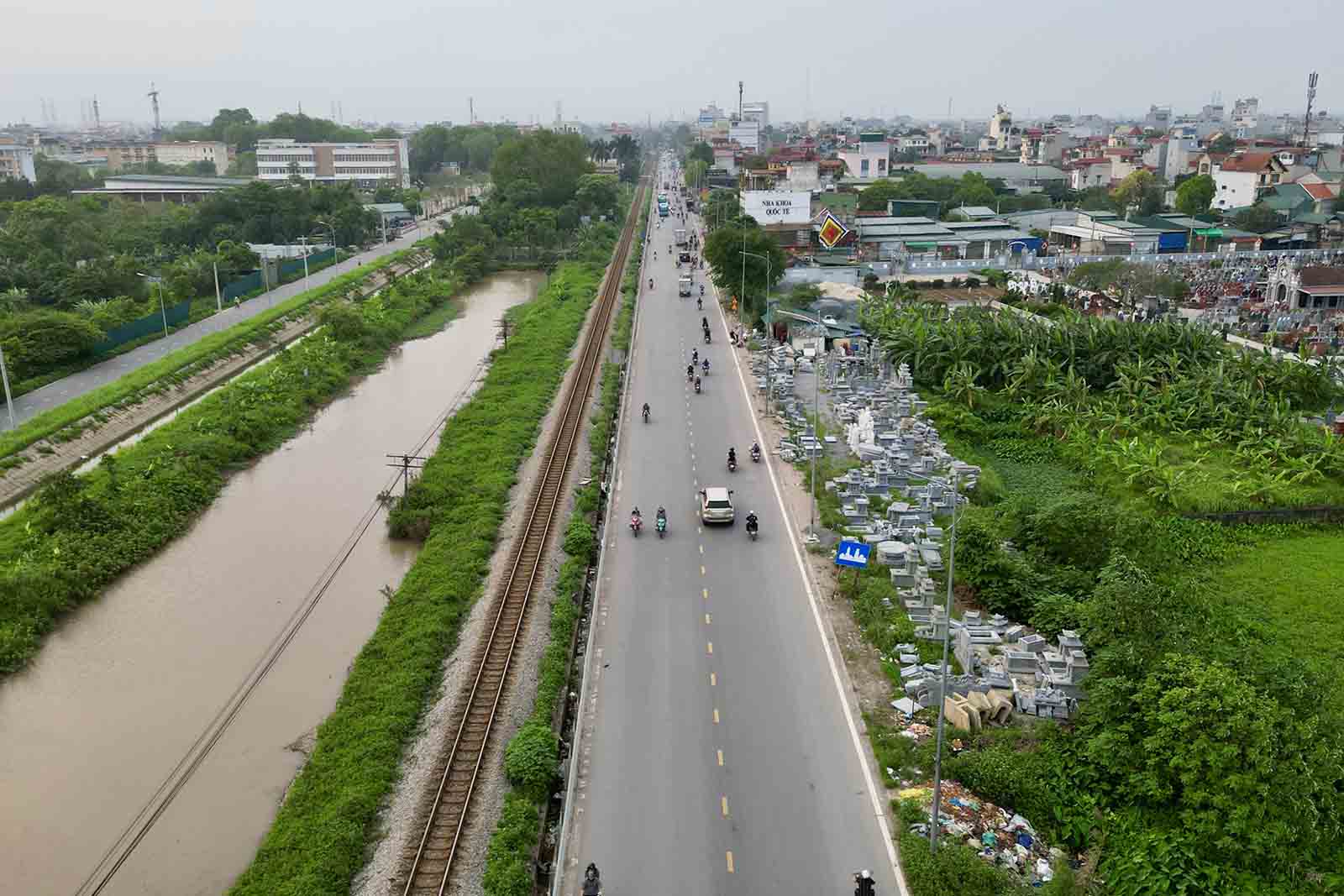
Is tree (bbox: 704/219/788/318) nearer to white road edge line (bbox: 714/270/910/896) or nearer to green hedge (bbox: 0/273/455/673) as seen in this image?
green hedge (bbox: 0/273/455/673)

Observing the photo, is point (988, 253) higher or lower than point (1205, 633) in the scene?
higher

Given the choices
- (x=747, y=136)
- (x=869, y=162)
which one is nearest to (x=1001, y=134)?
(x=747, y=136)

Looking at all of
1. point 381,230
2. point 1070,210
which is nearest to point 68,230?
point 381,230

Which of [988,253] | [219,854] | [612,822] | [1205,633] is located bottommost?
[219,854]

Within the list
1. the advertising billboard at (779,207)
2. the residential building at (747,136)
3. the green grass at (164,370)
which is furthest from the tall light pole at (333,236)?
the residential building at (747,136)

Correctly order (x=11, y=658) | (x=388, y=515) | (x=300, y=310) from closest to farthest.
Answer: (x=11, y=658) < (x=388, y=515) < (x=300, y=310)

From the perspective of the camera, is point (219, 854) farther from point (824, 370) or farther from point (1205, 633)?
point (824, 370)
